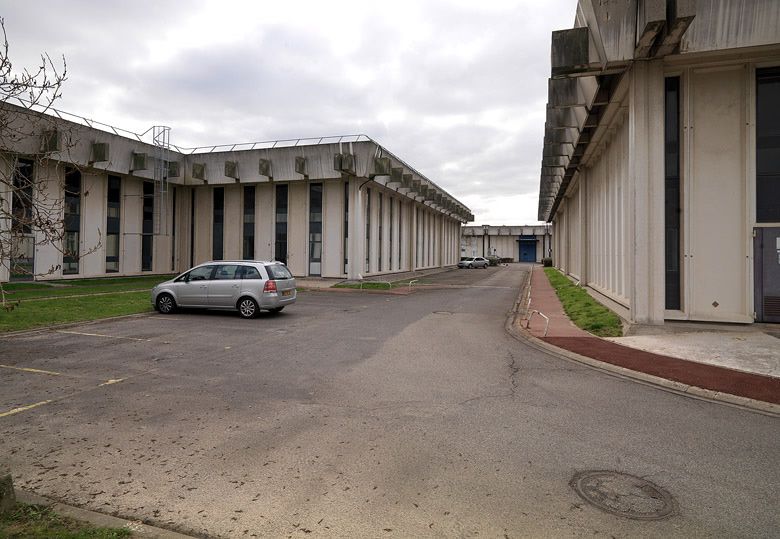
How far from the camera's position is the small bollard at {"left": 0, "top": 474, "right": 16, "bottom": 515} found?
10.5 feet

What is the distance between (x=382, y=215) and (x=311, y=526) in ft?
102

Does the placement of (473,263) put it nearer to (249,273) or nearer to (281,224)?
(281,224)

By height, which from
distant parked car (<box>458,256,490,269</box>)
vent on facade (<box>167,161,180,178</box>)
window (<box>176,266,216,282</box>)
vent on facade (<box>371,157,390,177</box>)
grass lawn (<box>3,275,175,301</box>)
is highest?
vent on facade (<box>167,161,180,178</box>)

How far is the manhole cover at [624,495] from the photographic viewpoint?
3.40 m

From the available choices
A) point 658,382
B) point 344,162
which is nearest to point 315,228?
point 344,162

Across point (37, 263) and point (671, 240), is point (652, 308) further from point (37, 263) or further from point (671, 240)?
point (37, 263)

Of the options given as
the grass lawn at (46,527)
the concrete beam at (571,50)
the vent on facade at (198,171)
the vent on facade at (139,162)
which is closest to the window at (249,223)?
the vent on facade at (198,171)

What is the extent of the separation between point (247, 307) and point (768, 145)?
556 inches

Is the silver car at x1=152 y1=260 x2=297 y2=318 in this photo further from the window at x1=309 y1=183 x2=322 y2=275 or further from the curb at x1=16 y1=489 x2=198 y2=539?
the window at x1=309 y1=183 x2=322 y2=275

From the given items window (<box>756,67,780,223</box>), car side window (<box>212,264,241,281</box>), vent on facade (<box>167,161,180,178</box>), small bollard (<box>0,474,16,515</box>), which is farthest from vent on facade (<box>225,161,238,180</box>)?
small bollard (<box>0,474,16,515</box>)

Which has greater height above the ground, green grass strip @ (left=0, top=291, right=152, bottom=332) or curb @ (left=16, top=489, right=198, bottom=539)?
green grass strip @ (left=0, top=291, right=152, bottom=332)

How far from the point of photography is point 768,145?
1087cm

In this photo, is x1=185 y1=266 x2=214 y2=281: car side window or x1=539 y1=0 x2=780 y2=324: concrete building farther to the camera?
x1=185 y1=266 x2=214 y2=281: car side window

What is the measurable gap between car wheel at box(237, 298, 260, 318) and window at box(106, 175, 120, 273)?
19.1 m
